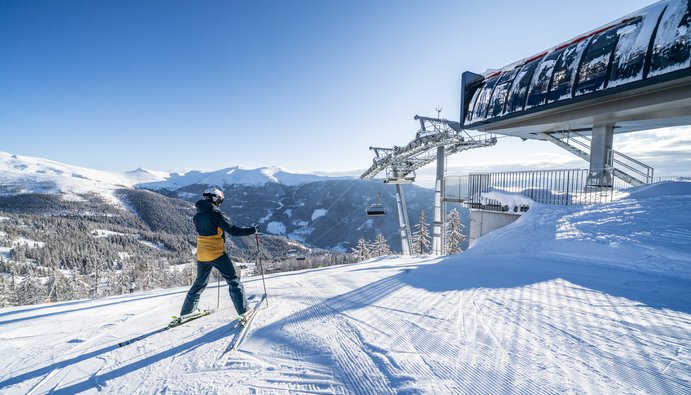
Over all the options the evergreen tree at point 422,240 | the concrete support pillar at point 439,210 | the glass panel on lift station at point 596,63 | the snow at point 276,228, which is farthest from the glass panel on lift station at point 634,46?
the snow at point 276,228

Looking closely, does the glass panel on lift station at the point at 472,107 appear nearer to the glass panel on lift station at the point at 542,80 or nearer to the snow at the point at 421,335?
the glass panel on lift station at the point at 542,80

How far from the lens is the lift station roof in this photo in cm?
668

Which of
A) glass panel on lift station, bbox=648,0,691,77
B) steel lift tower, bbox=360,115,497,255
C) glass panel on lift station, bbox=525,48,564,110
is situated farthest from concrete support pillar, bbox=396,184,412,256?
glass panel on lift station, bbox=648,0,691,77

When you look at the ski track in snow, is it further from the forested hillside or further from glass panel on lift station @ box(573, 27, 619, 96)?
the forested hillside

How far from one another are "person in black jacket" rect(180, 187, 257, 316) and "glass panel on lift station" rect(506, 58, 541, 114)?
1111 centimetres

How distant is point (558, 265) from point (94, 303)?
30.6ft

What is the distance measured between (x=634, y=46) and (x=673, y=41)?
0.77 metres

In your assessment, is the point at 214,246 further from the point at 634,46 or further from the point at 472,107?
the point at 472,107

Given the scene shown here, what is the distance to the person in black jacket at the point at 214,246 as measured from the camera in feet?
12.0

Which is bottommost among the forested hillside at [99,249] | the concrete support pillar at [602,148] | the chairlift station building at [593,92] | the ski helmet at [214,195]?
the forested hillside at [99,249]

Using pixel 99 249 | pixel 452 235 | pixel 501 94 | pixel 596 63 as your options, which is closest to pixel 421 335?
pixel 596 63

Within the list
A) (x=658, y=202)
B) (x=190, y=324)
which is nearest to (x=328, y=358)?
(x=190, y=324)

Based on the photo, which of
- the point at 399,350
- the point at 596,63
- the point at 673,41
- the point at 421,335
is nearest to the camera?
the point at 399,350

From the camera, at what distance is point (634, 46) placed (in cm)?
721
